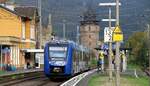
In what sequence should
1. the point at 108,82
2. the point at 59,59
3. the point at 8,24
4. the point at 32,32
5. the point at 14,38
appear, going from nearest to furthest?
the point at 108,82 < the point at 59,59 < the point at 14,38 < the point at 8,24 < the point at 32,32

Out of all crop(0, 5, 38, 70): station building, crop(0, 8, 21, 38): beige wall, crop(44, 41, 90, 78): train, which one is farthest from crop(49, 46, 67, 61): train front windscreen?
crop(0, 8, 21, 38): beige wall

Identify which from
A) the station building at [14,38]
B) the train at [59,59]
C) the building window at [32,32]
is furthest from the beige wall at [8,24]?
the train at [59,59]

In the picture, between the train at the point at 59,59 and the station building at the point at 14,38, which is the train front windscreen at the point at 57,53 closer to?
the train at the point at 59,59

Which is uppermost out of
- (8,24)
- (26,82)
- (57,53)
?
(8,24)

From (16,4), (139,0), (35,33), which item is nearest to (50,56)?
(139,0)

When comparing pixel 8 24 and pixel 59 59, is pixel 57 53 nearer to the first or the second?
pixel 59 59

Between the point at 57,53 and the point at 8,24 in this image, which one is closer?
the point at 57,53

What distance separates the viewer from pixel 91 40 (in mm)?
166750

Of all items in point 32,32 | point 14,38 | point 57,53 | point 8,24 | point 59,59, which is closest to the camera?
point 59,59

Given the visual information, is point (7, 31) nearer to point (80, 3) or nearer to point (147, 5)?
point (80, 3)

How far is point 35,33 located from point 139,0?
38.5 m

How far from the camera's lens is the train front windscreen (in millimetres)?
44375

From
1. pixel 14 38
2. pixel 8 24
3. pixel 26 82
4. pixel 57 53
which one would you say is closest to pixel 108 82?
pixel 57 53

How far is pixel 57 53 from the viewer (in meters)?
44.7
